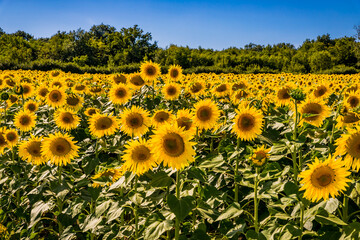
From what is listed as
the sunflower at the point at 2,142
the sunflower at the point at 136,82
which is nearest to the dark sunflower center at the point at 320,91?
the sunflower at the point at 136,82

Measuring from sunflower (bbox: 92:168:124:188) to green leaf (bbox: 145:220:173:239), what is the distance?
1.88ft

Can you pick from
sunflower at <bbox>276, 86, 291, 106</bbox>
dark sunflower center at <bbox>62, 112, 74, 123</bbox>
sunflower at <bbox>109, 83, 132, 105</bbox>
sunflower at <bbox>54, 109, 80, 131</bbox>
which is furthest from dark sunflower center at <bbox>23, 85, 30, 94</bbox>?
sunflower at <bbox>276, 86, 291, 106</bbox>

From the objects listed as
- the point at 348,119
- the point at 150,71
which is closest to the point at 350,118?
the point at 348,119

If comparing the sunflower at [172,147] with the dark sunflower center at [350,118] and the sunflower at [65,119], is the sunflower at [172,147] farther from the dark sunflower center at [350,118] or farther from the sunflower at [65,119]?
the sunflower at [65,119]

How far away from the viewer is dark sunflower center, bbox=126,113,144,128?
2707 mm

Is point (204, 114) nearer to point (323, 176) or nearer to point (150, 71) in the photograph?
point (323, 176)

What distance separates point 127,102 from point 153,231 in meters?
2.70

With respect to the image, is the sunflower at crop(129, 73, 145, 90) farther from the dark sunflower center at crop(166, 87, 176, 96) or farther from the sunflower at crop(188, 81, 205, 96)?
the sunflower at crop(188, 81, 205, 96)

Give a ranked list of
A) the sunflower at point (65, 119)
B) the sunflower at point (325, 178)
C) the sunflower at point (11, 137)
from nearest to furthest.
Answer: the sunflower at point (325, 178) < the sunflower at point (11, 137) < the sunflower at point (65, 119)

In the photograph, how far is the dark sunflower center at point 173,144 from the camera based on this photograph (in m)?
1.93

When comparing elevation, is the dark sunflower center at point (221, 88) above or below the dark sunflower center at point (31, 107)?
above

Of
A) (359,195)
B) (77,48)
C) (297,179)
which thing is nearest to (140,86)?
(297,179)

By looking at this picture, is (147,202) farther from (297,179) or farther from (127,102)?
(127,102)

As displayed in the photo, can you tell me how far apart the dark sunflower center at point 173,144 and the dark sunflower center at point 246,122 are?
89 cm
